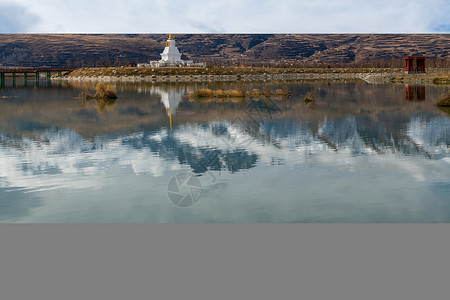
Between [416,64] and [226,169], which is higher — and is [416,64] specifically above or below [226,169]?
A: above

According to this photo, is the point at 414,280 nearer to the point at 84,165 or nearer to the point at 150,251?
the point at 150,251

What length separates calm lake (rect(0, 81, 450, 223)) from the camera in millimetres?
10438

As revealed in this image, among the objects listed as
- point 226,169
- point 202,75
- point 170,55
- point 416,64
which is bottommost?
point 226,169

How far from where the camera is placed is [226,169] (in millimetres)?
14711

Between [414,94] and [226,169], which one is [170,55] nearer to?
[414,94]

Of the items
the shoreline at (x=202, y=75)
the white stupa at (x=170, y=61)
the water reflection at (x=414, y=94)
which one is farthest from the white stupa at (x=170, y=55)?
the water reflection at (x=414, y=94)

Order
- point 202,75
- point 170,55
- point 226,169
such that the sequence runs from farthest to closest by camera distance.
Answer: point 170,55 < point 202,75 < point 226,169

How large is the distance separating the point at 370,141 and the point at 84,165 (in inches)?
476

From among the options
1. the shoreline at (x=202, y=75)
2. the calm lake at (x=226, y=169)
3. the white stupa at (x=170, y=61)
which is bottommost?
the calm lake at (x=226, y=169)

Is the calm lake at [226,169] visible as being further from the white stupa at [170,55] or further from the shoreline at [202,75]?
the white stupa at [170,55]

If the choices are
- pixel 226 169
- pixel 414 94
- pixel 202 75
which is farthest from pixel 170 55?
pixel 226 169

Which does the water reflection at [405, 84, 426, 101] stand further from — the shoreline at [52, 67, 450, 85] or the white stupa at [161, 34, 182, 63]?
the white stupa at [161, 34, 182, 63]

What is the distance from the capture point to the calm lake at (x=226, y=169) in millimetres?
10438

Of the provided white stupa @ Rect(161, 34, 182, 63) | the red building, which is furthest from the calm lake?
white stupa @ Rect(161, 34, 182, 63)
